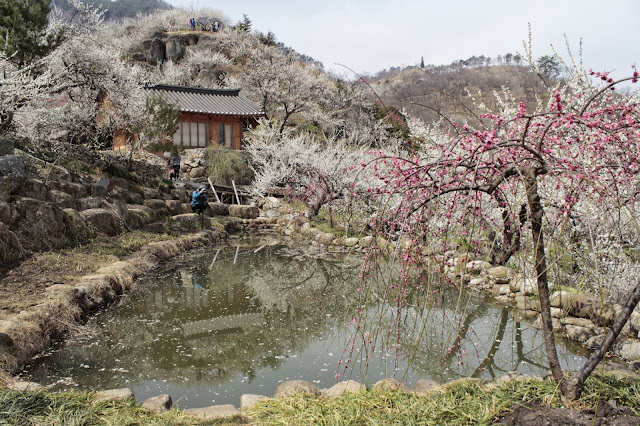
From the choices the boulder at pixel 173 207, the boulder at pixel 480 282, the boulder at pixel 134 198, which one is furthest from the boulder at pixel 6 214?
the boulder at pixel 480 282

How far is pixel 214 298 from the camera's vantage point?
8.27 metres

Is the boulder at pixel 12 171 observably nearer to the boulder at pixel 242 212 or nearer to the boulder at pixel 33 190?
the boulder at pixel 33 190

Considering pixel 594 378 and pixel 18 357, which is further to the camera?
pixel 18 357

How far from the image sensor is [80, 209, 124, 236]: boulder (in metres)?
10.1

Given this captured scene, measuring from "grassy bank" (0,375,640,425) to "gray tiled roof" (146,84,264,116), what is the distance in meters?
19.9

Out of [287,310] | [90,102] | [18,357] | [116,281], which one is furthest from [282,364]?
[90,102]

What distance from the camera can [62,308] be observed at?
6293 millimetres

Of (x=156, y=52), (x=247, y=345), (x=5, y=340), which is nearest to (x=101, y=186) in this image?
(x=5, y=340)

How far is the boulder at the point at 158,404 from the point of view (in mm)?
3920

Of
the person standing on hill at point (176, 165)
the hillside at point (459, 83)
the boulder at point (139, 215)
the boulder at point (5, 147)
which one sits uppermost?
the hillside at point (459, 83)

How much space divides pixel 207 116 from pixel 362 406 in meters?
21.6

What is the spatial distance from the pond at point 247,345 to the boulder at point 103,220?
2.16m

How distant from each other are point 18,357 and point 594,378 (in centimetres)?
567

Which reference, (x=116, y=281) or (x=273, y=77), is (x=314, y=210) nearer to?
(x=116, y=281)
